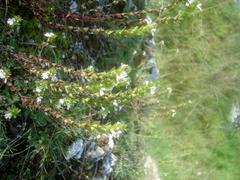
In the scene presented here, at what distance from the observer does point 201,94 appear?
211 inches

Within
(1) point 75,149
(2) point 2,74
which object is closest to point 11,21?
(2) point 2,74

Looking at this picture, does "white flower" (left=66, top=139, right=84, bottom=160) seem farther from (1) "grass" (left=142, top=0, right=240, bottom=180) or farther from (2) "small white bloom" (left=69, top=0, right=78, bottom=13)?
(1) "grass" (left=142, top=0, right=240, bottom=180)

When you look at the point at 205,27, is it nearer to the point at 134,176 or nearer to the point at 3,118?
the point at 134,176

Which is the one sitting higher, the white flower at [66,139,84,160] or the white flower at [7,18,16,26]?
the white flower at [7,18,16,26]

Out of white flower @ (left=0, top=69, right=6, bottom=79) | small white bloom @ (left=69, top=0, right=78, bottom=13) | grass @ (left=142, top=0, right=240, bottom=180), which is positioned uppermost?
small white bloom @ (left=69, top=0, right=78, bottom=13)

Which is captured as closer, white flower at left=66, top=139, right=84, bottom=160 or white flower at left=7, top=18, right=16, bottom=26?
white flower at left=7, top=18, right=16, bottom=26

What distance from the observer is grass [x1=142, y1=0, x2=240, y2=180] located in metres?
4.99

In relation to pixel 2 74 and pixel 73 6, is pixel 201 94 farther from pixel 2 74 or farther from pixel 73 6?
pixel 2 74

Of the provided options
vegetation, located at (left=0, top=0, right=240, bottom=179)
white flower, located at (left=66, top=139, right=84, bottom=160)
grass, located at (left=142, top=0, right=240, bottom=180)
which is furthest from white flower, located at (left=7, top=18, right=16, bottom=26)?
grass, located at (left=142, top=0, right=240, bottom=180)

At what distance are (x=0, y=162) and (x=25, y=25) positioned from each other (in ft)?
2.55

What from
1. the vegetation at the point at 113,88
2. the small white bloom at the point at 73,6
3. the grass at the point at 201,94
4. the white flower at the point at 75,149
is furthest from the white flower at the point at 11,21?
the grass at the point at 201,94

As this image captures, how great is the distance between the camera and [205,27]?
5.39 m

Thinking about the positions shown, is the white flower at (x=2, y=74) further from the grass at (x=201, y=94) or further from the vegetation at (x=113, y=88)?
the grass at (x=201, y=94)

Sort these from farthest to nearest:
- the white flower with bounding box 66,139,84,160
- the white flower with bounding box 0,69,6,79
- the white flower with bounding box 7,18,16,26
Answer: the white flower with bounding box 66,139,84,160 < the white flower with bounding box 7,18,16,26 < the white flower with bounding box 0,69,6,79
